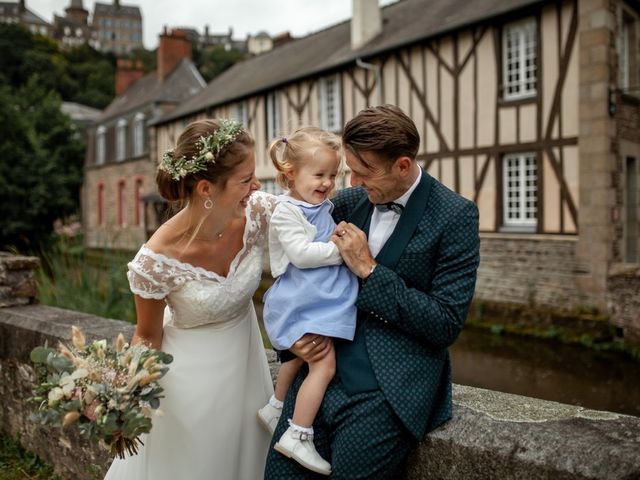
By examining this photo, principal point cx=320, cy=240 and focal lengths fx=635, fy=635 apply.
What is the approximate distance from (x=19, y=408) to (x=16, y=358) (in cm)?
31

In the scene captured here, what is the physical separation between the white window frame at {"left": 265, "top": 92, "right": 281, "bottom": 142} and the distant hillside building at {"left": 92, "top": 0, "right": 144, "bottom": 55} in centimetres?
10050

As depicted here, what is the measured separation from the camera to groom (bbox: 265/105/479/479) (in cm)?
188

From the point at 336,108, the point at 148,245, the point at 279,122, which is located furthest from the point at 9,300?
the point at 279,122

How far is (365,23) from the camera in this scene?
630 inches

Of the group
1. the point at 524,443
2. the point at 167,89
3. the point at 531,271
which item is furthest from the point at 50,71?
the point at 524,443

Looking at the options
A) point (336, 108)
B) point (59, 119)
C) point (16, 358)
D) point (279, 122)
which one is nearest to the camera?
point (16, 358)

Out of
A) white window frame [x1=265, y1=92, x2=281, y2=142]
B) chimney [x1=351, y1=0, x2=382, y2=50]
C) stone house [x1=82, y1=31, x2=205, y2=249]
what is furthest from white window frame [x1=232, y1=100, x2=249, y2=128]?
stone house [x1=82, y1=31, x2=205, y2=249]

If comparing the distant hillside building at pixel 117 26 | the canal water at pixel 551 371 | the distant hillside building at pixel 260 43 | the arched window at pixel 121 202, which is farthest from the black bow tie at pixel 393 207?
the distant hillside building at pixel 117 26

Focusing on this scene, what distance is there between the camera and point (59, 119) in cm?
3181

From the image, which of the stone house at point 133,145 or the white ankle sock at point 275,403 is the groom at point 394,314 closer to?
the white ankle sock at point 275,403

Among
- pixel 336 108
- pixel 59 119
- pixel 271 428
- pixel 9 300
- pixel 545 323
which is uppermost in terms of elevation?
pixel 59 119

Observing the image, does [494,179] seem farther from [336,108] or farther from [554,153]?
[336,108]

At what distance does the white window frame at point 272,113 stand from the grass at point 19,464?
14929 mm

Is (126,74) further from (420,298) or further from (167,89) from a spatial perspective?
(420,298)
